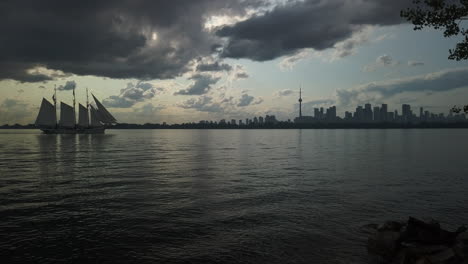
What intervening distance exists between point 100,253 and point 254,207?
31.9 ft

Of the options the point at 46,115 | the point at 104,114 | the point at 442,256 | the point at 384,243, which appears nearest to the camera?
the point at 442,256

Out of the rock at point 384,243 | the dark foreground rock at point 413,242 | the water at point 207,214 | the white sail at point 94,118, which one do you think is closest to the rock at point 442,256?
the dark foreground rock at point 413,242

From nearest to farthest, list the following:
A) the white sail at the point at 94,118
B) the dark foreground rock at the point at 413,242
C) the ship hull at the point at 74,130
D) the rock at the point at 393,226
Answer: the dark foreground rock at the point at 413,242 < the rock at the point at 393,226 < the ship hull at the point at 74,130 < the white sail at the point at 94,118

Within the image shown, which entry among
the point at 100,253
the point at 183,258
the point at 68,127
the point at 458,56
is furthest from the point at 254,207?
the point at 68,127

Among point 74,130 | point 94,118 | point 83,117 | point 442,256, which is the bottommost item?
point 442,256

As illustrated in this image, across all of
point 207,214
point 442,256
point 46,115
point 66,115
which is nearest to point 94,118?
point 66,115

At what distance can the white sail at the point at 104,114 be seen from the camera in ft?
594

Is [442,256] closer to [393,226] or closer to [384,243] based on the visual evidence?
[384,243]

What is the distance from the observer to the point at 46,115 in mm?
170625

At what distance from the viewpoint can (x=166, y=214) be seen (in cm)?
1783

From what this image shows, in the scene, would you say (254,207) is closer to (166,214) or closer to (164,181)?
(166,214)

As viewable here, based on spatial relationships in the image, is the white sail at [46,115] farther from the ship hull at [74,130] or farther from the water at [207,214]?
the water at [207,214]

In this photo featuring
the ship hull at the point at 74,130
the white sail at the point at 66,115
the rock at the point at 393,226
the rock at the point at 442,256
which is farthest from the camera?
the ship hull at the point at 74,130

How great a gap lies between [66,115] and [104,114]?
19981mm
